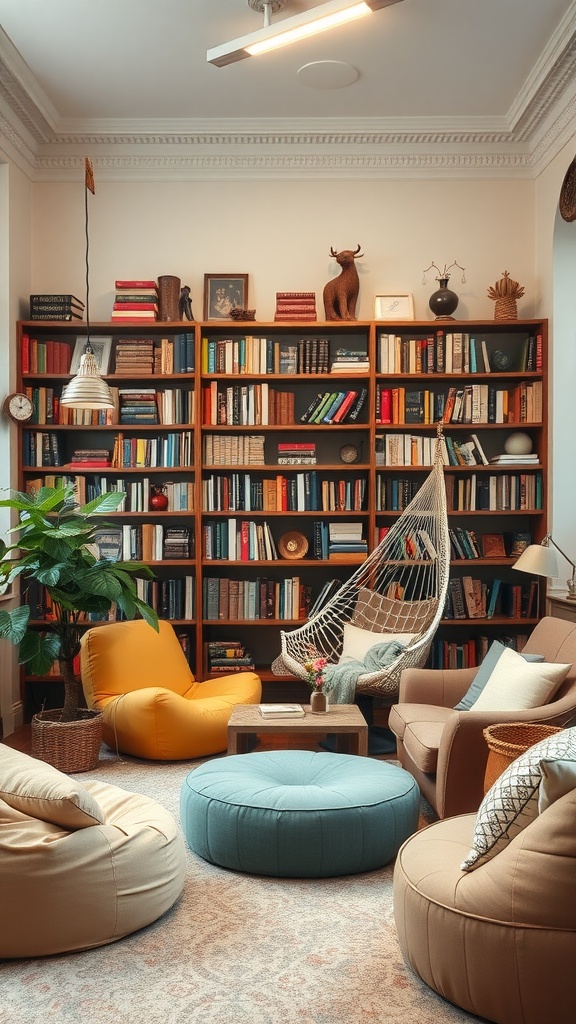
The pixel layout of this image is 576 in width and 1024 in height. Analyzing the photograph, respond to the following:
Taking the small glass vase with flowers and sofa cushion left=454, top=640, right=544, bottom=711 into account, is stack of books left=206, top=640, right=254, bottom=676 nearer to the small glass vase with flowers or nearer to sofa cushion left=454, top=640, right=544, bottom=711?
the small glass vase with flowers

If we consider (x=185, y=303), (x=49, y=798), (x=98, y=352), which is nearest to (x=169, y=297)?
(x=185, y=303)

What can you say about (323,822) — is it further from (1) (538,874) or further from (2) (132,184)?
(2) (132,184)

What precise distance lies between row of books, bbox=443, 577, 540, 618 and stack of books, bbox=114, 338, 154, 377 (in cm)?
230

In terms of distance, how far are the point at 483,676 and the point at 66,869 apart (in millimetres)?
2137

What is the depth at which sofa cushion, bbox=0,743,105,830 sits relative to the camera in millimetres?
2609

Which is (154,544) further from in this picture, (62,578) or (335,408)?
(335,408)

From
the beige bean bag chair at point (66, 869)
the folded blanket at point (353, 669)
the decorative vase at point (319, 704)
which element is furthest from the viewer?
the folded blanket at point (353, 669)

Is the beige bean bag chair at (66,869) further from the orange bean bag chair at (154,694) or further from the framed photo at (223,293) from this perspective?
the framed photo at (223,293)

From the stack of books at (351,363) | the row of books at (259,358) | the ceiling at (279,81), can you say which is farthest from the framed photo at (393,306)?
the ceiling at (279,81)

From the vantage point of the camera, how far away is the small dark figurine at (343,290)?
5547mm

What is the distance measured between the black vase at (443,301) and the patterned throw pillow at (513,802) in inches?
144

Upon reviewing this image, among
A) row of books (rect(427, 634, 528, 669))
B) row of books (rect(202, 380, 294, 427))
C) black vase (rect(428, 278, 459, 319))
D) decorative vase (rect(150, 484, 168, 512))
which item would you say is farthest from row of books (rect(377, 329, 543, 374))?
row of books (rect(427, 634, 528, 669))

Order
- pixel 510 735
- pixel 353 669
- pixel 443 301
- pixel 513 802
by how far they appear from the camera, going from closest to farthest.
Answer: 1. pixel 513 802
2. pixel 510 735
3. pixel 353 669
4. pixel 443 301

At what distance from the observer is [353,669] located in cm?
475
